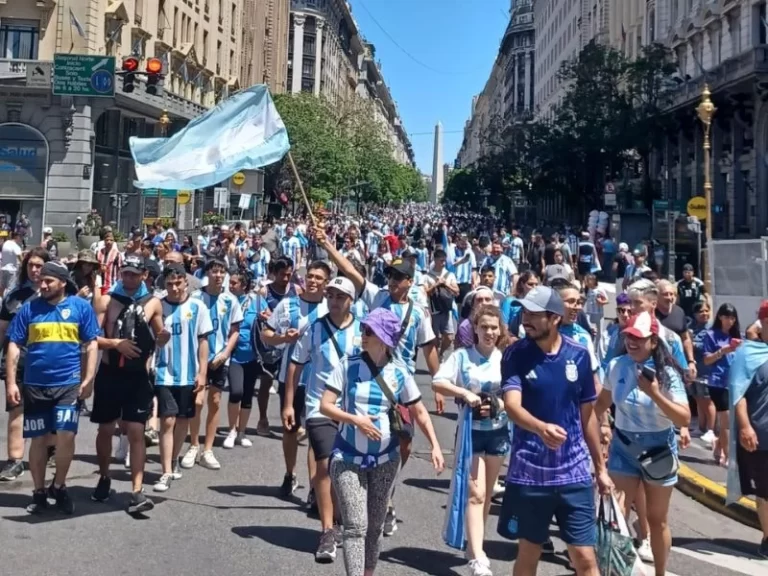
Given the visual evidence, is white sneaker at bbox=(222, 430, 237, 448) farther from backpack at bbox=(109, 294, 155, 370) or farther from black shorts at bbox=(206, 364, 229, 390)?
backpack at bbox=(109, 294, 155, 370)

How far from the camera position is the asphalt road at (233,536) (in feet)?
17.8

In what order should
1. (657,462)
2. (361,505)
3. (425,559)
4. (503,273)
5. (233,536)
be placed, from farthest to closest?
(503,273) < (233,536) < (425,559) < (657,462) < (361,505)

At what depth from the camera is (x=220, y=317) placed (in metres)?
7.99

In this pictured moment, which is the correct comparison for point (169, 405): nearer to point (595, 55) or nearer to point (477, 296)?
point (477, 296)

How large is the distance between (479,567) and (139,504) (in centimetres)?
264

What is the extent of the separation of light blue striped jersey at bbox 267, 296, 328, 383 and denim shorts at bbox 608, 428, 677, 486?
2529 millimetres

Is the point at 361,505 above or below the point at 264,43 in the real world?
below

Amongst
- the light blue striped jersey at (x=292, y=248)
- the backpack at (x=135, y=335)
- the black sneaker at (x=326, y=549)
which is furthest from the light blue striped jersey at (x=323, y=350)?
the light blue striped jersey at (x=292, y=248)

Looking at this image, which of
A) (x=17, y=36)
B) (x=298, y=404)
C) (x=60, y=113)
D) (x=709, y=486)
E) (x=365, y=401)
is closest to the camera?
(x=365, y=401)

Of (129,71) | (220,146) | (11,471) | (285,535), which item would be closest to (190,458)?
(11,471)

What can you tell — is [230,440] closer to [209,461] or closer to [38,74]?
[209,461]

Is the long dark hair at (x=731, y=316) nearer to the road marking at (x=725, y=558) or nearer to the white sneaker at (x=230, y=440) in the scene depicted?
the road marking at (x=725, y=558)

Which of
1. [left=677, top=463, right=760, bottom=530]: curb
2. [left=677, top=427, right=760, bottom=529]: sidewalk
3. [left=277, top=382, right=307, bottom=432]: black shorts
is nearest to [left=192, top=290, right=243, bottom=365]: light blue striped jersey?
[left=277, top=382, right=307, bottom=432]: black shorts

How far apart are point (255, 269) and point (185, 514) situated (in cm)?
1245
